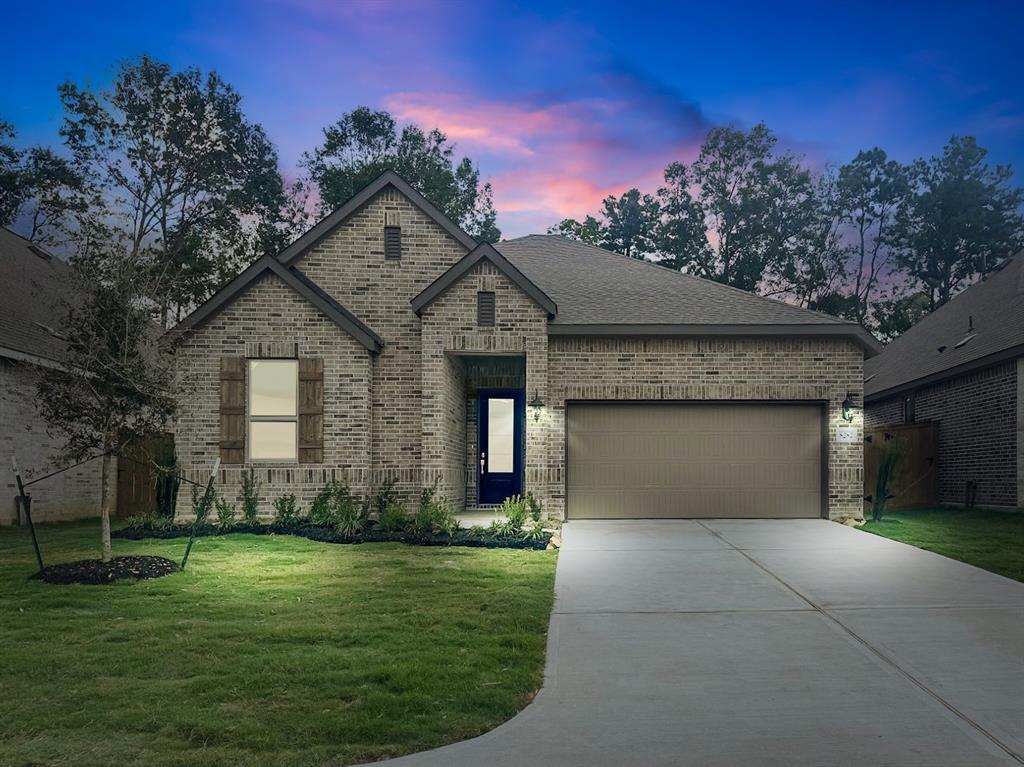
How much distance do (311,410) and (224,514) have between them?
7.54 ft

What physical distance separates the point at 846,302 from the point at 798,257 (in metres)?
3.44

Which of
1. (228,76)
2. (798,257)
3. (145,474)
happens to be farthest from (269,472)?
(798,257)

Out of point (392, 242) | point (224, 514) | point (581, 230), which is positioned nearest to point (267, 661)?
point (224, 514)

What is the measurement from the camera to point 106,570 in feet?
30.9

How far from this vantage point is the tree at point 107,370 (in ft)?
31.4

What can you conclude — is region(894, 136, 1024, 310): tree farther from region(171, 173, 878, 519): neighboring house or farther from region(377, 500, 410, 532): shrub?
region(377, 500, 410, 532): shrub

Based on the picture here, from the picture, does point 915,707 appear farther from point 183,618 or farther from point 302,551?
point 302,551

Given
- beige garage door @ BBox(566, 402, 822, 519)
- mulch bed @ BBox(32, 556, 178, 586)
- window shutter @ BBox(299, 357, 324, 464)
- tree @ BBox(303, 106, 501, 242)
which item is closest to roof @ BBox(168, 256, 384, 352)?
window shutter @ BBox(299, 357, 324, 464)

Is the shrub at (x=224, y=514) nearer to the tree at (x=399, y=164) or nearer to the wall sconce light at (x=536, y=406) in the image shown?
the wall sconce light at (x=536, y=406)

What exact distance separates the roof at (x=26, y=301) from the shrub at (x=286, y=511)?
196 inches

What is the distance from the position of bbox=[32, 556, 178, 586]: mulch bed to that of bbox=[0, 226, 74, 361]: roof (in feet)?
19.1

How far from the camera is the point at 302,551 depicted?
37.7 ft

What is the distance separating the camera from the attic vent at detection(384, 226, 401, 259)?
16.0 meters

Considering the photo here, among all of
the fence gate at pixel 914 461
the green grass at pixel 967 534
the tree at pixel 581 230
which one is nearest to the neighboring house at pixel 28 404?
the green grass at pixel 967 534
